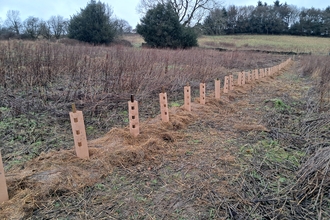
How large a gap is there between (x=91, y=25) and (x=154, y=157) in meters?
17.5

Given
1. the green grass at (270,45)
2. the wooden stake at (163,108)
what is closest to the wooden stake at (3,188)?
the wooden stake at (163,108)

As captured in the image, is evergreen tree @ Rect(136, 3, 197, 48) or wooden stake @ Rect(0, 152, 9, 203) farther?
evergreen tree @ Rect(136, 3, 197, 48)

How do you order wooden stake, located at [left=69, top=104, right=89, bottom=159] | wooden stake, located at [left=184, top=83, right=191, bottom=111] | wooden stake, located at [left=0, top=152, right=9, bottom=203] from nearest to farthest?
wooden stake, located at [left=0, top=152, right=9, bottom=203], wooden stake, located at [left=69, top=104, right=89, bottom=159], wooden stake, located at [left=184, top=83, right=191, bottom=111]

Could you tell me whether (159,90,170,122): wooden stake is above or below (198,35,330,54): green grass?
below

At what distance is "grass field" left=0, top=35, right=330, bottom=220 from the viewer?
6.42 feet

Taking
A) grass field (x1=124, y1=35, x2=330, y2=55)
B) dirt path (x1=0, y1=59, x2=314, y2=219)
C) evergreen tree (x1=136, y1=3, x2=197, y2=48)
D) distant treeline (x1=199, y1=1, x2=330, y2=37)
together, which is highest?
distant treeline (x1=199, y1=1, x2=330, y2=37)

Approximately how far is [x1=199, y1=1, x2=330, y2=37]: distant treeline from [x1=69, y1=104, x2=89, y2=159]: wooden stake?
41.1 m

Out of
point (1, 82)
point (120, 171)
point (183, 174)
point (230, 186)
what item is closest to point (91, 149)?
point (120, 171)

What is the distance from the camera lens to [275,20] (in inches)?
1622

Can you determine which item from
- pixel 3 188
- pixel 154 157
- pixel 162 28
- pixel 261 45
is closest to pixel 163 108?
pixel 154 157

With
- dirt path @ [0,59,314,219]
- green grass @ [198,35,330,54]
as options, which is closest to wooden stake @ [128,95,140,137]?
dirt path @ [0,59,314,219]

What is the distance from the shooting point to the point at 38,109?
4.14 meters

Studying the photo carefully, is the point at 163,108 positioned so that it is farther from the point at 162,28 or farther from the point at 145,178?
the point at 162,28

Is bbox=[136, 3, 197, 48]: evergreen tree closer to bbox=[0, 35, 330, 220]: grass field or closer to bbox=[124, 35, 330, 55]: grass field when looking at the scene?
bbox=[124, 35, 330, 55]: grass field
